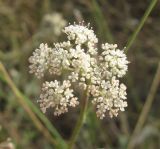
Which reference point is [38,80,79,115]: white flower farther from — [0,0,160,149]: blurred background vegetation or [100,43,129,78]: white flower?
[0,0,160,149]: blurred background vegetation

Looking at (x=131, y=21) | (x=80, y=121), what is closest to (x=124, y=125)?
(x=131, y=21)

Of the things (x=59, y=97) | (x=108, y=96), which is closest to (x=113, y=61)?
(x=108, y=96)

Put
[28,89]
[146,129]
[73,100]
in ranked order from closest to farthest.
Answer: [73,100] → [146,129] → [28,89]

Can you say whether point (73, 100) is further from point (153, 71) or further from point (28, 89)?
point (153, 71)

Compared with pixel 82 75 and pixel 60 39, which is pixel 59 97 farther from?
pixel 60 39

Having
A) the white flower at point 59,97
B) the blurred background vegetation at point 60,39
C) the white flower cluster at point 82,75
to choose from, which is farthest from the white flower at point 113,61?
the blurred background vegetation at point 60,39

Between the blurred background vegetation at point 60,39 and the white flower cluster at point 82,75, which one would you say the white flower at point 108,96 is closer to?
the white flower cluster at point 82,75
